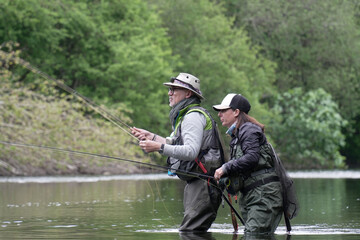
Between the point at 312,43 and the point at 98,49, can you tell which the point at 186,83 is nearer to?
the point at 98,49

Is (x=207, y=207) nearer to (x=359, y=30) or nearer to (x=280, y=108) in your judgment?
(x=280, y=108)

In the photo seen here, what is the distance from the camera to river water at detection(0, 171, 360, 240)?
10328 mm

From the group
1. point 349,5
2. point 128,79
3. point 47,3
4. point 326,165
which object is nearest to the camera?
point 47,3

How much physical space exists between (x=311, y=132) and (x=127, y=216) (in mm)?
33867

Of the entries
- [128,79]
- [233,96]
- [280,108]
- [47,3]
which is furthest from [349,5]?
[233,96]

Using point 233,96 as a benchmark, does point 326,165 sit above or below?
above

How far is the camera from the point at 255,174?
9.15 m

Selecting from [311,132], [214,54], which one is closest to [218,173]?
[214,54]

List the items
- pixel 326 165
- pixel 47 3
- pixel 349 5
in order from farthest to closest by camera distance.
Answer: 1. pixel 349 5
2. pixel 326 165
3. pixel 47 3

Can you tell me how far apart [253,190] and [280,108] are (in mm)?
38327

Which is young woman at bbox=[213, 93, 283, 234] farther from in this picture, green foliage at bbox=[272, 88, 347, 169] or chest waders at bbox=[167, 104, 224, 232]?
green foliage at bbox=[272, 88, 347, 169]

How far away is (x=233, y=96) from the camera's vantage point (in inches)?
368

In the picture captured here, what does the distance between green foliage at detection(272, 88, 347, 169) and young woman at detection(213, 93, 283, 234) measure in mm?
36058

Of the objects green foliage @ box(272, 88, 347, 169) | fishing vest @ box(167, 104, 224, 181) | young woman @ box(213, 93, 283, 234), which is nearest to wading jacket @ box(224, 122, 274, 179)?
young woman @ box(213, 93, 283, 234)
